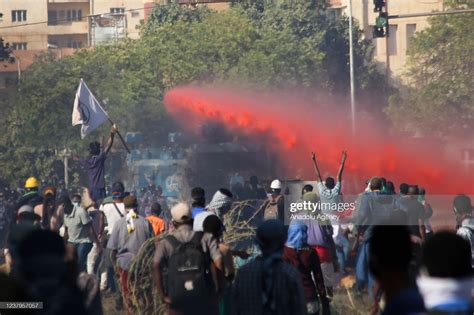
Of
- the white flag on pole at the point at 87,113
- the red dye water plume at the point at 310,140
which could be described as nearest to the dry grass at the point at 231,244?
the white flag on pole at the point at 87,113

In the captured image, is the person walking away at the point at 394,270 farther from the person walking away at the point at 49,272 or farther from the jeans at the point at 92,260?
the jeans at the point at 92,260

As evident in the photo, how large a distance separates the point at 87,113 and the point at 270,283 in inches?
587

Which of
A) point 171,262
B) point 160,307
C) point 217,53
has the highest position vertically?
point 217,53

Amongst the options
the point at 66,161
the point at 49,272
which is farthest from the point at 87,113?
the point at 66,161

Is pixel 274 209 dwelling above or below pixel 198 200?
below

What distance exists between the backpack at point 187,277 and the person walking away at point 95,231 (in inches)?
225

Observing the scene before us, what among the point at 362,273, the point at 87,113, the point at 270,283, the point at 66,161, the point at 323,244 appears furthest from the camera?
the point at 66,161

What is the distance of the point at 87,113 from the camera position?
2280cm

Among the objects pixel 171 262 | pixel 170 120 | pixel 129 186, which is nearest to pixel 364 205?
pixel 171 262

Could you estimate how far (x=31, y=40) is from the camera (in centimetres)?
9825

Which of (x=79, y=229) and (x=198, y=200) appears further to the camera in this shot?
(x=79, y=229)

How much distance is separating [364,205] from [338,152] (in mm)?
30331

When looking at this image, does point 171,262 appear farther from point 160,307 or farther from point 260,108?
point 260,108
